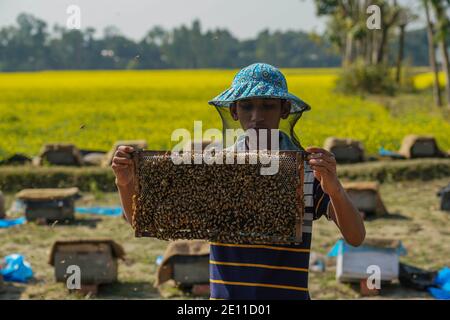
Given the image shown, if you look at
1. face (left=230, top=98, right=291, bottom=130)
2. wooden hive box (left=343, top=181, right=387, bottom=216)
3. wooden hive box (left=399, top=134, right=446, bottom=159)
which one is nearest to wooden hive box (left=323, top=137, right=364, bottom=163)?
wooden hive box (left=399, top=134, right=446, bottom=159)

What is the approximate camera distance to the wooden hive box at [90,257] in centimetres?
798

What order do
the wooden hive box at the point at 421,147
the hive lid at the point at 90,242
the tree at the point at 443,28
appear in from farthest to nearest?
1. the tree at the point at 443,28
2. the wooden hive box at the point at 421,147
3. the hive lid at the point at 90,242

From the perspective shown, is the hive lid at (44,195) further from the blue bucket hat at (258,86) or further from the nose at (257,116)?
the nose at (257,116)

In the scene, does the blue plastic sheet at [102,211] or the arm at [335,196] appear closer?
the arm at [335,196]

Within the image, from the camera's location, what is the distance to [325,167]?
9.25ft

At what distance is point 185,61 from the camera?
94.6 metres

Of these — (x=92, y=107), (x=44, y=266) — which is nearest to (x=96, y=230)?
(x=44, y=266)

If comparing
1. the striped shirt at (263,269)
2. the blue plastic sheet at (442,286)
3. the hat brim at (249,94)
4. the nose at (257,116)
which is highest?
the hat brim at (249,94)

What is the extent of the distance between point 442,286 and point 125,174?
571cm

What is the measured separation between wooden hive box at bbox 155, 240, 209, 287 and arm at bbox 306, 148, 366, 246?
5.02 m

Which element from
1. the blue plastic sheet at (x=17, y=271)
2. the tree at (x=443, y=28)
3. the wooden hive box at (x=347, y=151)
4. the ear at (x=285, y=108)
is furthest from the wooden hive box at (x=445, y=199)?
the tree at (x=443, y=28)

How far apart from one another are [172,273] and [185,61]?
87625mm

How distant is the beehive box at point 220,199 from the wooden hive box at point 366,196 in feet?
28.3
